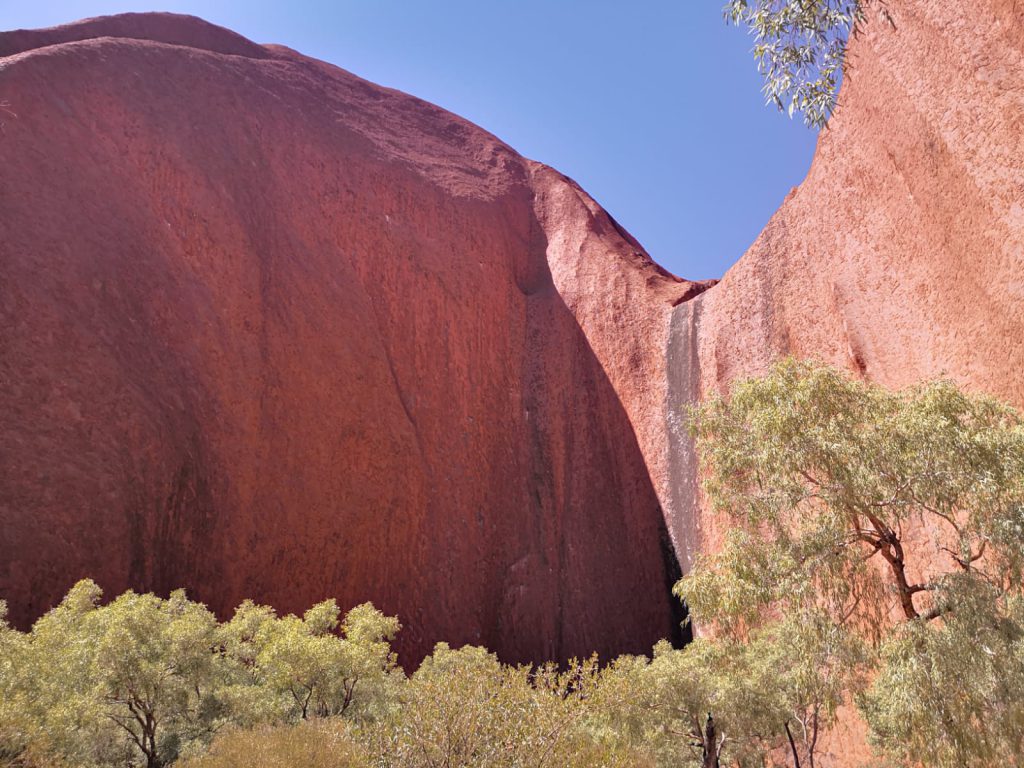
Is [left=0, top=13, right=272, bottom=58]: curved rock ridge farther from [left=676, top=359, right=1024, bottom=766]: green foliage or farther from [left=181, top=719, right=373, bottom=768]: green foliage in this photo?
[left=676, top=359, right=1024, bottom=766]: green foliage

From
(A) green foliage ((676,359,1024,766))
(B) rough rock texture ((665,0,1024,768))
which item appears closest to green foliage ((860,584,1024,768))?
(A) green foliage ((676,359,1024,766))

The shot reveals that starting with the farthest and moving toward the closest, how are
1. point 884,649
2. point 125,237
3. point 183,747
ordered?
point 125,237 → point 183,747 → point 884,649

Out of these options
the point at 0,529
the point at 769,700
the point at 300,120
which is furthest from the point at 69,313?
the point at 769,700

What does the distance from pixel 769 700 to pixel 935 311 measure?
356 inches

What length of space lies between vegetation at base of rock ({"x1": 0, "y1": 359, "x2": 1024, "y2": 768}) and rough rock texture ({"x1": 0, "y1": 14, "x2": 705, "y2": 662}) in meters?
5.50

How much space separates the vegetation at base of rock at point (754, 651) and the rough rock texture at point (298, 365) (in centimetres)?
550

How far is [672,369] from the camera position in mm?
25500

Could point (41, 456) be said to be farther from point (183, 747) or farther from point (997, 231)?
point (997, 231)

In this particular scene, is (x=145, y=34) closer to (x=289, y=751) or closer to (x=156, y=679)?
(x=156, y=679)

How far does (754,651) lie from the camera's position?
1104 cm

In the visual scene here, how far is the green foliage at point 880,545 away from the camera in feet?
21.7

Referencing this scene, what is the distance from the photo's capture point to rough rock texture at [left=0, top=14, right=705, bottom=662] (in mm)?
15398

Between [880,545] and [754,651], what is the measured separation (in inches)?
151

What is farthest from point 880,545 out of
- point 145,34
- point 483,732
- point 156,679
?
point 145,34
